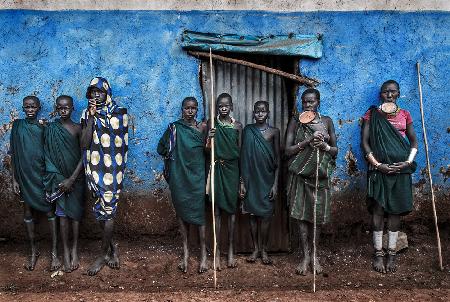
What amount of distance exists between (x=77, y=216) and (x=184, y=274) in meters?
1.30

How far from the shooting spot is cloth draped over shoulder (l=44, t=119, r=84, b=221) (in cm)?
568

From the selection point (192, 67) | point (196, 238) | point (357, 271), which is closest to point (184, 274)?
point (196, 238)

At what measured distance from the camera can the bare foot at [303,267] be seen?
575 cm

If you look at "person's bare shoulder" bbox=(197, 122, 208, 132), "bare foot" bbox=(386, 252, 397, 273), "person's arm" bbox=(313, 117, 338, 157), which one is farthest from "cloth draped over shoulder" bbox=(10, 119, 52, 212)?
"bare foot" bbox=(386, 252, 397, 273)

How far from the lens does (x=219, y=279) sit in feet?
18.6

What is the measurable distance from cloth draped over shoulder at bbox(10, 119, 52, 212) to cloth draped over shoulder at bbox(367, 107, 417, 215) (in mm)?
3537

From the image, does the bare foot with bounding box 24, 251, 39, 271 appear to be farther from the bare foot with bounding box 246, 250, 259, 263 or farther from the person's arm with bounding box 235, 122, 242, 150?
the person's arm with bounding box 235, 122, 242, 150

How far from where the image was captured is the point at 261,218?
5.89 meters

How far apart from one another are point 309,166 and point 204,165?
3.65ft

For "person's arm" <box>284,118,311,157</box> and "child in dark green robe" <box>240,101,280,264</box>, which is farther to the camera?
"child in dark green robe" <box>240,101,280,264</box>

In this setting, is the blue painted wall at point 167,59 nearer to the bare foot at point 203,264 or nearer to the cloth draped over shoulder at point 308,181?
the cloth draped over shoulder at point 308,181

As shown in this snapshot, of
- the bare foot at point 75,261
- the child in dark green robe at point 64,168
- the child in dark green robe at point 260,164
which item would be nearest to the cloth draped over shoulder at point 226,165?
the child in dark green robe at point 260,164

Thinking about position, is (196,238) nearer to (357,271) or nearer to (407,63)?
(357,271)

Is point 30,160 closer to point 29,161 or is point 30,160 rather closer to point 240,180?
point 29,161
